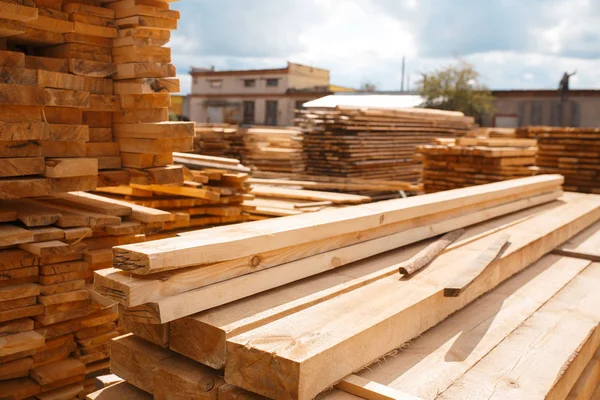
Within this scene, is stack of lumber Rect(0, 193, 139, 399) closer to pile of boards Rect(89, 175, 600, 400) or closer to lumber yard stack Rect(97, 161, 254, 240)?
lumber yard stack Rect(97, 161, 254, 240)

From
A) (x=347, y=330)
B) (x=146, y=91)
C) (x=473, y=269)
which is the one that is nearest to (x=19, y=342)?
(x=146, y=91)

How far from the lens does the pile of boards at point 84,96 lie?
4344mm

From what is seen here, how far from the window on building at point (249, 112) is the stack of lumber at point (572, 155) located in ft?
90.5

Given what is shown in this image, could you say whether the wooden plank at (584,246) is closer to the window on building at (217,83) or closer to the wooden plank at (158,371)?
the wooden plank at (158,371)

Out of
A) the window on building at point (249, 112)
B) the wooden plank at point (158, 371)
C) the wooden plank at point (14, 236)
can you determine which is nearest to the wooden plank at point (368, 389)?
the wooden plank at point (158, 371)

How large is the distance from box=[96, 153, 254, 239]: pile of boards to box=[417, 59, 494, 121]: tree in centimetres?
2316

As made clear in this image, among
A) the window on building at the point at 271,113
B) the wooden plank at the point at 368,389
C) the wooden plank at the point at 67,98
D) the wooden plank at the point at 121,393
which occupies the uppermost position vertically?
the window on building at the point at 271,113

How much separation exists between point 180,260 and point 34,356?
9.54 ft

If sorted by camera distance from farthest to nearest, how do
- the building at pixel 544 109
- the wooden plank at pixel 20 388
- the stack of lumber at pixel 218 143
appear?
1. the building at pixel 544 109
2. the stack of lumber at pixel 218 143
3. the wooden plank at pixel 20 388

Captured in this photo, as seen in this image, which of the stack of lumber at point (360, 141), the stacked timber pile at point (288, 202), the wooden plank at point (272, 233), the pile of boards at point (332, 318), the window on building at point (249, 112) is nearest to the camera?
the pile of boards at point (332, 318)

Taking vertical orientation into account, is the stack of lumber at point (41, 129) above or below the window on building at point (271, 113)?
below

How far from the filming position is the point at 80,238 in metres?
4.64

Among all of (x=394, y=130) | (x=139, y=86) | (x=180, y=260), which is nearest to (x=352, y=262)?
(x=180, y=260)

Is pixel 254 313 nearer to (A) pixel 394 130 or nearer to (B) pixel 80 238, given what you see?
(B) pixel 80 238
